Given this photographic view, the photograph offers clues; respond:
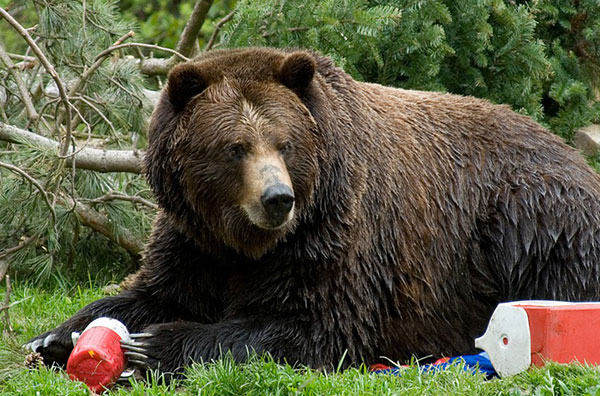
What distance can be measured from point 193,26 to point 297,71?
3895mm

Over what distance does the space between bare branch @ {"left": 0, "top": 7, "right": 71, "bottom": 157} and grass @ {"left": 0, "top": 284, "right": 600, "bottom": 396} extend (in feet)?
6.02

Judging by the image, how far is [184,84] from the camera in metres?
4.80

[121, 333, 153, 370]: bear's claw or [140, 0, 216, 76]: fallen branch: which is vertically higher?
[140, 0, 216, 76]: fallen branch

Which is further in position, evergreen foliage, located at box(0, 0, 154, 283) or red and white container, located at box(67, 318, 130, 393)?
evergreen foliage, located at box(0, 0, 154, 283)

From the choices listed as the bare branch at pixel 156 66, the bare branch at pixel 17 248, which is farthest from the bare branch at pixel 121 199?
the bare branch at pixel 156 66

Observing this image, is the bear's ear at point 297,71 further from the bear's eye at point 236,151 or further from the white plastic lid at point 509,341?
the white plastic lid at point 509,341

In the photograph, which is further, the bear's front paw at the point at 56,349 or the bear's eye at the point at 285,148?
the bear's front paw at the point at 56,349

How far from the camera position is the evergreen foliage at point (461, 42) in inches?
288

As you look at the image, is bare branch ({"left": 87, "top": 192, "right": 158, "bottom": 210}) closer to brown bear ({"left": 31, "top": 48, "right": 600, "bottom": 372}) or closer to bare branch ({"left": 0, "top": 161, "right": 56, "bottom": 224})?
bare branch ({"left": 0, "top": 161, "right": 56, "bottom": 224})

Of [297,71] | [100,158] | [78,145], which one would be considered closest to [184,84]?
[297,71]

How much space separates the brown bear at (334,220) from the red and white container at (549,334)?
3.21ft

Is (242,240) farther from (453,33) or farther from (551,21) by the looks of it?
(551,21)

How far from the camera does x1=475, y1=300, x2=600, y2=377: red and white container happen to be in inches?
167

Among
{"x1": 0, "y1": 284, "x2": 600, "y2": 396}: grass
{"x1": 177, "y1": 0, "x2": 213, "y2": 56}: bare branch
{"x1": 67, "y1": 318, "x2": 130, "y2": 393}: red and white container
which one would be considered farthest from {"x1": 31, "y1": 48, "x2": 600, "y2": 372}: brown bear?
{"x1": 177, "y1": 0, "x2": 213, "y2": 56}: bare branch
